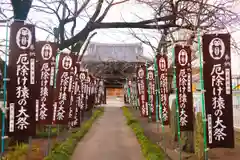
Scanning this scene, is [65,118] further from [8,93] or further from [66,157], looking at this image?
[8,93]

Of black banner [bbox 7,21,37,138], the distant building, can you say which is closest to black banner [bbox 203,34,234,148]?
black banner [bbox 7,21,37,138]

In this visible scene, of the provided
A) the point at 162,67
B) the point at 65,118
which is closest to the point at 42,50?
the point at 65,118

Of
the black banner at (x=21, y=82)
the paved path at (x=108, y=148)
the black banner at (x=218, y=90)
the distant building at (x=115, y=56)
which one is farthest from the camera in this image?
the distant building at (x=115, y=56)

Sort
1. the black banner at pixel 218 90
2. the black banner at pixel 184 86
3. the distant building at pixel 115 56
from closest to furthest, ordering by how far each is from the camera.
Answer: the black banner at pixel 218 90 → the black banner at pixel 184 86 → the distant building at pixel 115 56

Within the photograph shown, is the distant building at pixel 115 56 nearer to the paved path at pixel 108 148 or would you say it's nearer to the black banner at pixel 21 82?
the paved path at pixel 108 148

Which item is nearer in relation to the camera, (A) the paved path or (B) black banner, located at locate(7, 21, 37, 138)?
(B) black banner, located at locate(7, 21, 37, 138)

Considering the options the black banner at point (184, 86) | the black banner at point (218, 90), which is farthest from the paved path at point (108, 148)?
the black banner at point (218, 90)

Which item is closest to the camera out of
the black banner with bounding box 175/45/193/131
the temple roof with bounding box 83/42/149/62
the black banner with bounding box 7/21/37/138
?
the black banner with bounding box 7/21/37/138

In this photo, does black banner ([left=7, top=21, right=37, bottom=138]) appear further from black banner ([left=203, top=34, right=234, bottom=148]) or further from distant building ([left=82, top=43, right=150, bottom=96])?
distant building ([left=82, top=43, right=150, bottom=96])

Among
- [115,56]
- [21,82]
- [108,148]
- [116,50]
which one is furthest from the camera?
[116,50]

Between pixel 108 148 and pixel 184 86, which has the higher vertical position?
pixel 184 86

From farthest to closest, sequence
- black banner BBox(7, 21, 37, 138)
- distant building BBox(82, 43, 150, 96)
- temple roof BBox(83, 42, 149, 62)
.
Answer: temple roof BBox(83, 42, 149, 62)
distant building BBox(82, 43, 150, 96)
black banner BBox(7, 21, 37, 138)

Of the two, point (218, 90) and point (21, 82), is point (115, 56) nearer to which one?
point (21, 82)

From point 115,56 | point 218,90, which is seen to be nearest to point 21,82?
point 218,90
